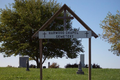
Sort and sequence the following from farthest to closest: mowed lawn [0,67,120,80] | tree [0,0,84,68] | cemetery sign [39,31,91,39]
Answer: tree [0,0,84,68], mowed lawn [0,67,120,80], cemetery sign [39,31,91,39]

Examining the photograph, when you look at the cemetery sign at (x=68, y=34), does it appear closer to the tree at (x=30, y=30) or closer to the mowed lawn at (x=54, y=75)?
the mowed lawn at (x=54, y=75)

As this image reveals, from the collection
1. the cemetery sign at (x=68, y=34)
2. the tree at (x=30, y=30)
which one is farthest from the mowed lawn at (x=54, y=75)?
the tree at (x=30, y=30)

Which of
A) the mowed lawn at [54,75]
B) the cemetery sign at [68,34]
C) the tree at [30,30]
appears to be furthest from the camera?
the tree at [30,30]

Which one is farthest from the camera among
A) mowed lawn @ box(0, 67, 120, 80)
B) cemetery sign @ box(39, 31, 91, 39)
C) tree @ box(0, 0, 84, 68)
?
tree @ box(0, 0, 84, 68)

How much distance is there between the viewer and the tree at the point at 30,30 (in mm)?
24516

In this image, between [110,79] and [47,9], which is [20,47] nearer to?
[47,9]

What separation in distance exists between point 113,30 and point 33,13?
12.5 m

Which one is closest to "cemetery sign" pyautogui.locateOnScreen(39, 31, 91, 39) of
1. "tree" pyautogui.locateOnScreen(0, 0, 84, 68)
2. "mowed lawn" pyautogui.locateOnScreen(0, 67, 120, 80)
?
"mowed lawn" pyautogui.locateOnScreen(0, 67, 120, 80)

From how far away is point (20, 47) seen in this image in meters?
23.8

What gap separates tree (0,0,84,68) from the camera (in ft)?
80.4

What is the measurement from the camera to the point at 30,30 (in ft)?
80.6

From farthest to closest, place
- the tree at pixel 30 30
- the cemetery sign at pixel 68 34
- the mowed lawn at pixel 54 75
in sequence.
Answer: the tree at pixel 30 30 → the mowed lawn at pixel 54 75 → the cemetery sign at pixel 68 34

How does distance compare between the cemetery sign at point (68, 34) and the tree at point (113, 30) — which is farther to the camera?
the tree at point (113, 30)

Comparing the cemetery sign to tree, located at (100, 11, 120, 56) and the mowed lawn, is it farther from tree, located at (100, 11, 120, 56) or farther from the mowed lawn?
tree, located at (100, 11, 120, 56)
